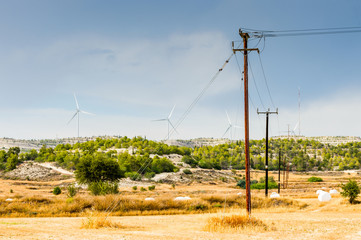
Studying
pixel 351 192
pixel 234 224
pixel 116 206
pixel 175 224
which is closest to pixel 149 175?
pixel 351 192

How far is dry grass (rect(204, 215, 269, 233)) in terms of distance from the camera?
18292 millimetres

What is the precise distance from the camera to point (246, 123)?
900 inches

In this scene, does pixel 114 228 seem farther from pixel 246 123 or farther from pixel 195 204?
pixel 195 204

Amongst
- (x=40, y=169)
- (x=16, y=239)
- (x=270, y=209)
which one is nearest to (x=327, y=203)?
(x=270, y=209)

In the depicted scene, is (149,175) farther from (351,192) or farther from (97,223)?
(97,223)

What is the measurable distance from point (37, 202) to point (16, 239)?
22.0 m

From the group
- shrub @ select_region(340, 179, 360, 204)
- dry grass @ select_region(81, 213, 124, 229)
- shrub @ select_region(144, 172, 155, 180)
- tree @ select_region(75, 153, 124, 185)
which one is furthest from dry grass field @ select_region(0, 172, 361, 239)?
shrub @ select_region(144, 172, 155, 180)

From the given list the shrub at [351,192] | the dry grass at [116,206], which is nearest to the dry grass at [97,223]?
the dry grass at [116,206]

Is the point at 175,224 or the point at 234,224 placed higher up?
the point at 234,224

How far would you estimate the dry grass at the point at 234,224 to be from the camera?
60.0ft

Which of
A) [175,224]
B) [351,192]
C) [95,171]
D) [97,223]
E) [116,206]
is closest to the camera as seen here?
[97,223]

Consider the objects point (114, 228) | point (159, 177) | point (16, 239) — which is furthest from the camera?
point (159, 177)

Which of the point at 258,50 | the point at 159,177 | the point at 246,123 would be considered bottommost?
the point at 159,177

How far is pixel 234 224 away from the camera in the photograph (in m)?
18.8
